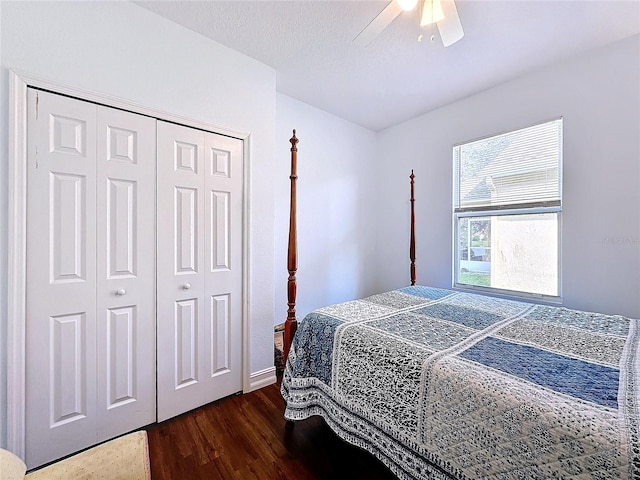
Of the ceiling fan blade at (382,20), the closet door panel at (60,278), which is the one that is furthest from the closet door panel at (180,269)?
the ceiling fan blade at (382,20)

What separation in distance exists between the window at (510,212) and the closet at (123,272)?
2.30 metres

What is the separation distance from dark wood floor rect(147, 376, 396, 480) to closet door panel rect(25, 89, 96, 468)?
18.8 inches

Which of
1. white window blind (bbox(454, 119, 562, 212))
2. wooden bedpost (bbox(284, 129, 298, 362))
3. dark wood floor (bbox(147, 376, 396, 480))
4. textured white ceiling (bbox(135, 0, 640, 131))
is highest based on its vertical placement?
textured white ceiling (bbox(135, 0, 640, 131))

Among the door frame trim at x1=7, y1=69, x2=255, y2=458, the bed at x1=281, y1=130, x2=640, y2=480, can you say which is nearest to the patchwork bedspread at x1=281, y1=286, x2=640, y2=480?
the bed at x1=281, y1=130, x2=640, y2=480

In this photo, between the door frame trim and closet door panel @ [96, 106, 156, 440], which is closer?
the door frame trim

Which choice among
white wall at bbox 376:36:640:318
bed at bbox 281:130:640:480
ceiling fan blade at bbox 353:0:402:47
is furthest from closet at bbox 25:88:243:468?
white wall at bbox 376:36:640:318

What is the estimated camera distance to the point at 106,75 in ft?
5.18

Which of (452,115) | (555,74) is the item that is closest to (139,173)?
(452,115)

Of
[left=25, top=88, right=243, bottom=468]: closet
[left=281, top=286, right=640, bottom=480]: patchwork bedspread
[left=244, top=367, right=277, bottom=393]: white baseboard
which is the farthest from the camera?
[left=244, top=367, right=277, bottom=393]: white baseboard

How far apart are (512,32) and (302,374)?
2.65 meters

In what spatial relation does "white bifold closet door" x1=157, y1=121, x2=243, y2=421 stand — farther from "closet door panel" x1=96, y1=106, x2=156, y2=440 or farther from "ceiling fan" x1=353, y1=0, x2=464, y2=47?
"ceiling fan" x1=353, y1=0, x2=464, y2=47

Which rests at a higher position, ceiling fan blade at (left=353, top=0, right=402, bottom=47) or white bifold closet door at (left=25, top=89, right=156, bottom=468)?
ceiling fan blade at (left=353, top=0, right=402, bottom=47)

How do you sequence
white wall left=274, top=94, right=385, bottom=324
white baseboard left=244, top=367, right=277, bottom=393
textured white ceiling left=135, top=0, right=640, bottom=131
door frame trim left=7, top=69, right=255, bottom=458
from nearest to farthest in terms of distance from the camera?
1. door frame trim left=7, top=69, right=255, bottom=458
2. textured white ceiling left=135, top=0, right=640, bottom=131
3. white baseboard left=244, top=367, right=277, bottom=393
4. white wall left=274, top=94, right=385, bottom=324

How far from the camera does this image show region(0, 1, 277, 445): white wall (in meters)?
1.36
